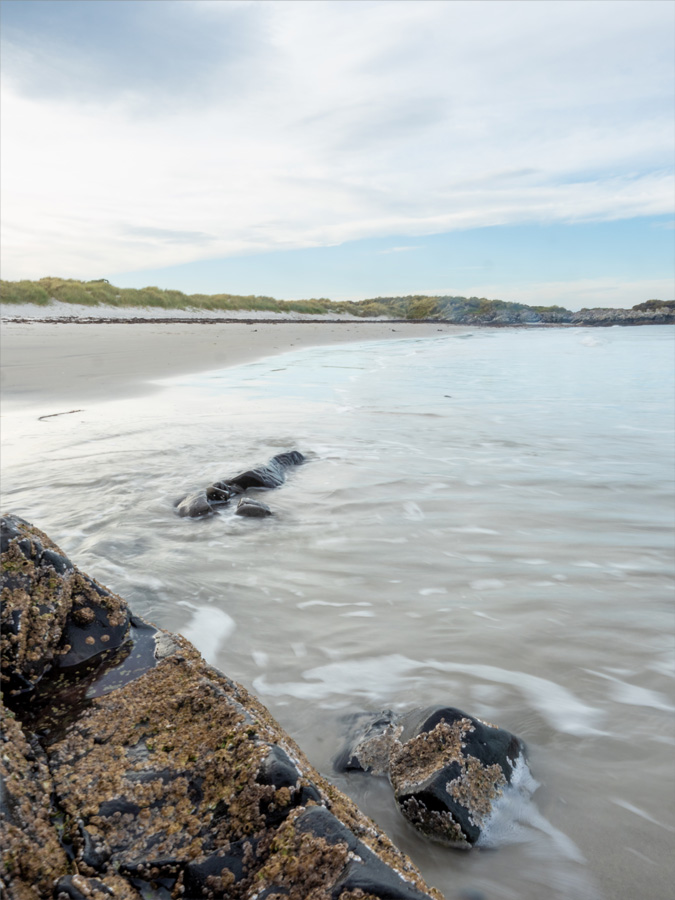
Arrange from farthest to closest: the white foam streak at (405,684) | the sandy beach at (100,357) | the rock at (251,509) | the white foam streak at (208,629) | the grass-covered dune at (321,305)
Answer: the grass-covered dune at (321,305), the sandy beach at (100,357), the rock at (251,509), the white foam streak at (208,629), the white foam streak at (405,684)

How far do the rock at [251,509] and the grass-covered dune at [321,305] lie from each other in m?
27.0

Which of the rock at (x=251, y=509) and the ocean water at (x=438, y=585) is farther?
the rock at (x=251, y=509)

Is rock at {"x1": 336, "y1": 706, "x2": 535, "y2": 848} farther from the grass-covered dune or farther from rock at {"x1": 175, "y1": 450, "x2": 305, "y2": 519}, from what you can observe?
the grass-covered dune

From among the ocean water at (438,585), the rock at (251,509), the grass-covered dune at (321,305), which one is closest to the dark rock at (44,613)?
the ocean water at (438,585)

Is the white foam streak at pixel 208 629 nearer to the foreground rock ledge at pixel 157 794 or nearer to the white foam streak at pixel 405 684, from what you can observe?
the white foam streak at pixel 405 684

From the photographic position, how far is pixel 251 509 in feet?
12.4

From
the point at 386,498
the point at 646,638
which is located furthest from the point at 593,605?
the point at 386,498

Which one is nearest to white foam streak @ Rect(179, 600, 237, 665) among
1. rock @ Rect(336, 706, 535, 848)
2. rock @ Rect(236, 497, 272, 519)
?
rock @ Rect(336, 706, 535, 848)

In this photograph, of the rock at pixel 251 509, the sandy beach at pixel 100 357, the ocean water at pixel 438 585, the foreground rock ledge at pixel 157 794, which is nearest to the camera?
the foreground rock ledge at pixel 157 794

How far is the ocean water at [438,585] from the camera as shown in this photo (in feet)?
5.39

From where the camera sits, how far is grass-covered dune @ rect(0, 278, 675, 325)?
29656 mm

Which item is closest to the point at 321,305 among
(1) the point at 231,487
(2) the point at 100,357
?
(2) the point at 100,357

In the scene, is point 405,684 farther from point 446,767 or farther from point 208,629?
point 208,629

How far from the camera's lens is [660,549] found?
136 inches
